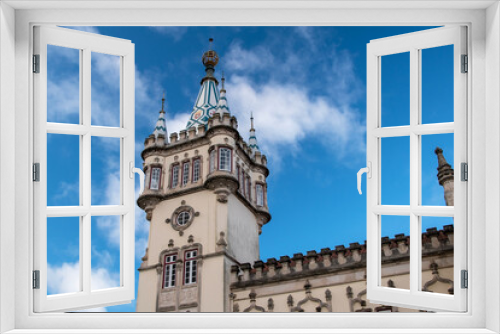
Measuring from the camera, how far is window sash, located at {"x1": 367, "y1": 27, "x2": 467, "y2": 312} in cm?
231

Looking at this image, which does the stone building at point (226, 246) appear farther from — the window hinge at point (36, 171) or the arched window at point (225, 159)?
the window hinge at point (36, 171)

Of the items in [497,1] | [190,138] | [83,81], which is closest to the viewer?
[497,1]

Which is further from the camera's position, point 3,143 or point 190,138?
point 190,138

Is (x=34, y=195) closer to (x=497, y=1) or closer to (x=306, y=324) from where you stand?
(x=306, y=324)

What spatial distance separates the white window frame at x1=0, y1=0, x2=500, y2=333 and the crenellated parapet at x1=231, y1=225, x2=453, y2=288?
41.5ft

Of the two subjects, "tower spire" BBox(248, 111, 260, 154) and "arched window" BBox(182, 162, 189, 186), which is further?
"tower spire" BBox(248, 111, 260, 154)

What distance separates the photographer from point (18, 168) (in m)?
2.32

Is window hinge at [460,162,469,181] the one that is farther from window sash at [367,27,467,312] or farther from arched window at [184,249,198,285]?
arched window at [184,249,198,285]

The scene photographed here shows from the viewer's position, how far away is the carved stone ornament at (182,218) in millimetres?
18875

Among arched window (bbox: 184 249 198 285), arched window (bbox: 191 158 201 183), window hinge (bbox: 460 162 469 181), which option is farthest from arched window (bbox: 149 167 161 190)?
window hinge (bbox: 460 162 469 181)

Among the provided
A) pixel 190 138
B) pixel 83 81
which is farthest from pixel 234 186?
pixel 83 81

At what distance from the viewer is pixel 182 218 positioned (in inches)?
753

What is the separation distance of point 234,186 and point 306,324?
1677 cm

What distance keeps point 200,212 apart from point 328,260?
4357 mm
